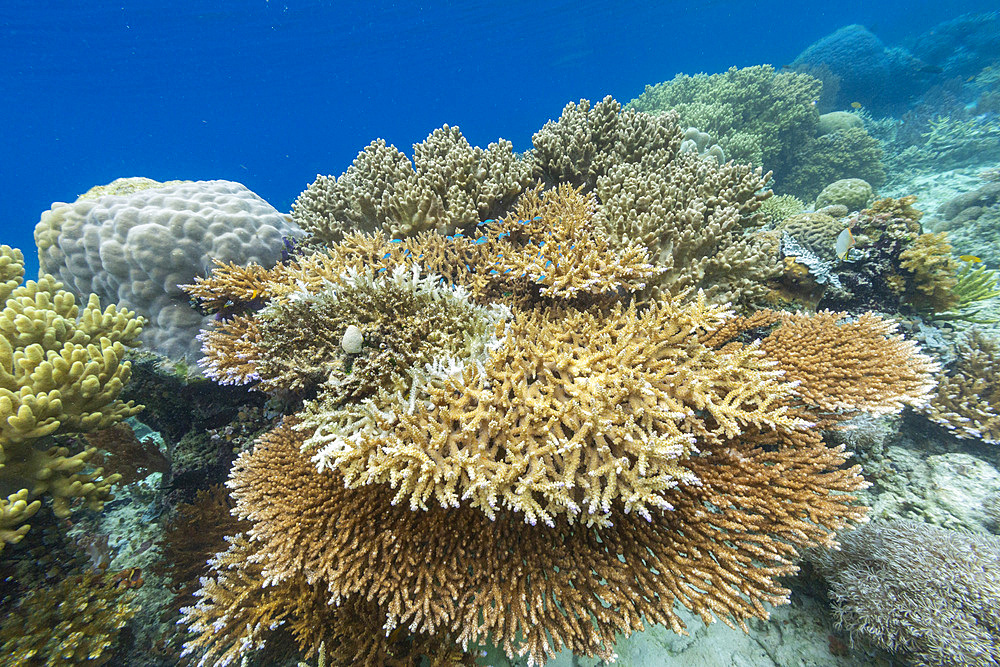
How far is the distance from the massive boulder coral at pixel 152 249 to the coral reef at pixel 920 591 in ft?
18.7

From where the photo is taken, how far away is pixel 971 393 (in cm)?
385

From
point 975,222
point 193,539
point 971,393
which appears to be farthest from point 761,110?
point 193,539

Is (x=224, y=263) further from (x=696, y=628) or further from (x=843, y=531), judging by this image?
(x=843, y=531)

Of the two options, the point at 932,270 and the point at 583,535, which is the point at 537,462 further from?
the point at 932,270

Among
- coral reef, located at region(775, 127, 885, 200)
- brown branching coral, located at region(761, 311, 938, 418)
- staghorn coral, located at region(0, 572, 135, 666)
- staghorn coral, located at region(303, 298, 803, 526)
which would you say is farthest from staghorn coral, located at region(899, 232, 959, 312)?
coral reef, located at region(775, 127, 885, 200)

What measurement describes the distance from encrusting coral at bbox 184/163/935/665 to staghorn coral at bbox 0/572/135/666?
0.93 metres

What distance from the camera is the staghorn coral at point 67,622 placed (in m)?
2.52

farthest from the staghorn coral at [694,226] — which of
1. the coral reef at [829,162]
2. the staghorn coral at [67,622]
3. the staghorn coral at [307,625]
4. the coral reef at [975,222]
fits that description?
the coral reef at [829,162]

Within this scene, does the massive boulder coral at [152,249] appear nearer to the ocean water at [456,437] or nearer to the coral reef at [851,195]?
the ocean water at [456,437]

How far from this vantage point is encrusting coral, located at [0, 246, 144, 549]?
7.70 feet

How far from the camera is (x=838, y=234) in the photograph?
445cm

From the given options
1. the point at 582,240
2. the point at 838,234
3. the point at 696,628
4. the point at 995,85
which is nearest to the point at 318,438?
the point at 582,240

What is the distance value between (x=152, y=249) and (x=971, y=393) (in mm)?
8548

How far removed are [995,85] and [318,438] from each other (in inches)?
1040
